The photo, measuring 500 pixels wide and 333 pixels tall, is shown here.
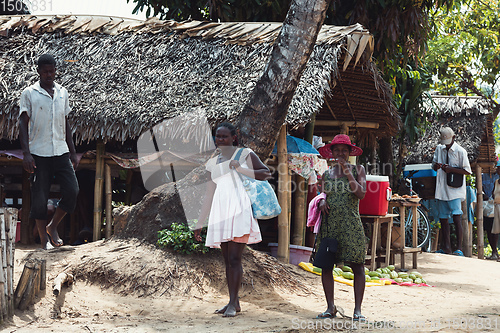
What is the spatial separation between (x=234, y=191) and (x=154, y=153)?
3317mm

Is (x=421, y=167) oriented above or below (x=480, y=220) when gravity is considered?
above

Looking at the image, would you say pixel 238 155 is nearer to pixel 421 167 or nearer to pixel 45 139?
pixel 45 139

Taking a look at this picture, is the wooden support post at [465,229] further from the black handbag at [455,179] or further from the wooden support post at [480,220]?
the black handbag at [455,179]

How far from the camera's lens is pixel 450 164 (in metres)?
9.26

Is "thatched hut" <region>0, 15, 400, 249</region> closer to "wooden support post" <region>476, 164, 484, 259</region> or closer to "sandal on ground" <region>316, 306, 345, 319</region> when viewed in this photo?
"sandal on ground" <region>316, 306, 345, 319</region>

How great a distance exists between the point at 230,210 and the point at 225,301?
41.3 inches

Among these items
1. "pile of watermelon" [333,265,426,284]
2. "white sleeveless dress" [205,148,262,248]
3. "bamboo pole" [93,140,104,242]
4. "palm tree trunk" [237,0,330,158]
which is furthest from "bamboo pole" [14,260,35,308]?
"pile of watermelon" [333,265,426,284]

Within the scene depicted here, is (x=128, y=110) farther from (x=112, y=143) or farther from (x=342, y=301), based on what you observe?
(x=342, y=301)

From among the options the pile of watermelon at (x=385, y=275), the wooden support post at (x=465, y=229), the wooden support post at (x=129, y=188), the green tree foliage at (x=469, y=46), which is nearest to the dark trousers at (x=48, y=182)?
the wooden support post at (x=129, y=188)

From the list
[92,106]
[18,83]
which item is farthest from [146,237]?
[18,83]

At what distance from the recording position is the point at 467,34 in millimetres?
14391

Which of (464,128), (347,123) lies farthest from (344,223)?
(464,128)

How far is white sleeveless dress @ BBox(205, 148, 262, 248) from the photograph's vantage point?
399cm

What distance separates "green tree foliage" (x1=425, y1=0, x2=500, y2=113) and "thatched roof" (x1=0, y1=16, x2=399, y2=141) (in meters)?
6.86
